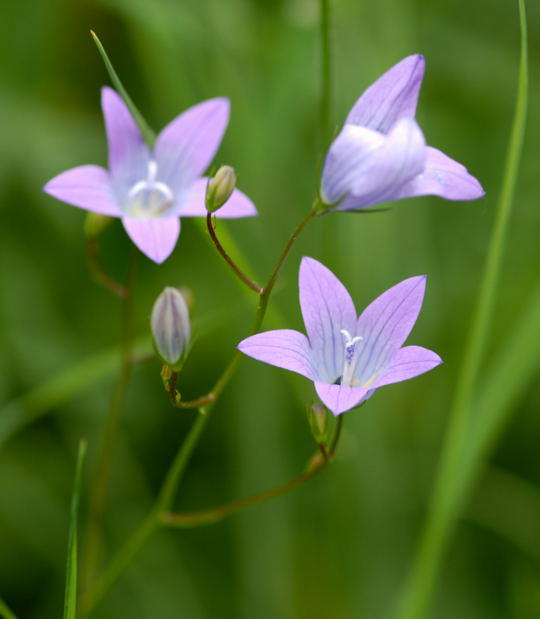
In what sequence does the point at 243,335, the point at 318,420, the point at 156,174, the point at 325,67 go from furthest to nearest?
the point at 243,335 < the point at 156,174 < the point at 325,67 < the point at 318,420

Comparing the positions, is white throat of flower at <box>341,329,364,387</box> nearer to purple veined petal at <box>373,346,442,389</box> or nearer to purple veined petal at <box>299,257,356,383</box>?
purple veined petal at <box>299,257,356,383</box>

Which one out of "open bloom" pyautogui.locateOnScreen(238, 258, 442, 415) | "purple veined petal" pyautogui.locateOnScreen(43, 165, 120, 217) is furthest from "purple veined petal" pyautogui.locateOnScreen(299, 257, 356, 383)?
"purple veined petal" pyautogui.locateOnScreen(43, 165, 120, 217)

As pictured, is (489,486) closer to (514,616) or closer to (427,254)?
(514,616)

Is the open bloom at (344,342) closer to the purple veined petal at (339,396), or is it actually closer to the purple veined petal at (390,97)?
the purple veined petal at (339,396)

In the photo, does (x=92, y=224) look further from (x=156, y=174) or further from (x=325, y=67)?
(x=325, y=67)

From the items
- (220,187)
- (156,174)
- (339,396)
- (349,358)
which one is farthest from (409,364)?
(156,174)

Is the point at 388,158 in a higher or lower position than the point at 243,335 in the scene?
higher
